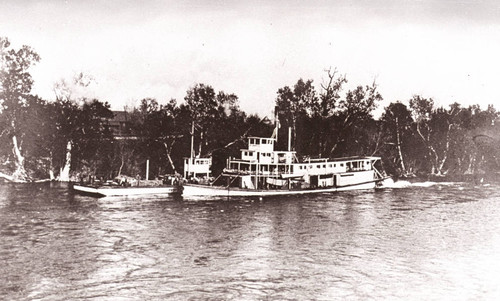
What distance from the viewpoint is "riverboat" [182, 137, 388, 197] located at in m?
32.4

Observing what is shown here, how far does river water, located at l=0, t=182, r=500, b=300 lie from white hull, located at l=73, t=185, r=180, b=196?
165 inches

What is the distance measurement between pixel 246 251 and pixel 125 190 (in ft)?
58.6

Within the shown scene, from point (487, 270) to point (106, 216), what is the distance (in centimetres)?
1563

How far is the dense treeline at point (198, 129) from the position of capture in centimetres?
3822

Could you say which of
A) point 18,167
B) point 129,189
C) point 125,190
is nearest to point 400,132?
point 129,189

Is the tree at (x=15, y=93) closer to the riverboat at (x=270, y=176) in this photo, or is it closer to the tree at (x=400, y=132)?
the riverboat at (x=270, y=176)

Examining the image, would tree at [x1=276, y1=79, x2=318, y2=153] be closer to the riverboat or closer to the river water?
the riverboat

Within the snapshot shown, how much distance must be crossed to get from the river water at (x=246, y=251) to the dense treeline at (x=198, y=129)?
496 inches

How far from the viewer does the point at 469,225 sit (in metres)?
20.5

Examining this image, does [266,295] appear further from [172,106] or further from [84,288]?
[172,106]

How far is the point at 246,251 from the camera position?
15820 millimetres

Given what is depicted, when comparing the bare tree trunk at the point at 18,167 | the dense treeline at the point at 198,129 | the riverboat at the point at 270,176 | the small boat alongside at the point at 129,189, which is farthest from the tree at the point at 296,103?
the bare tree trunk at the point at 18,167

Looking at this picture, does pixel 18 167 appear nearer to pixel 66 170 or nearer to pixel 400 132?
pixel 66 170

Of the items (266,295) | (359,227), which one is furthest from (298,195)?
(266,295)
